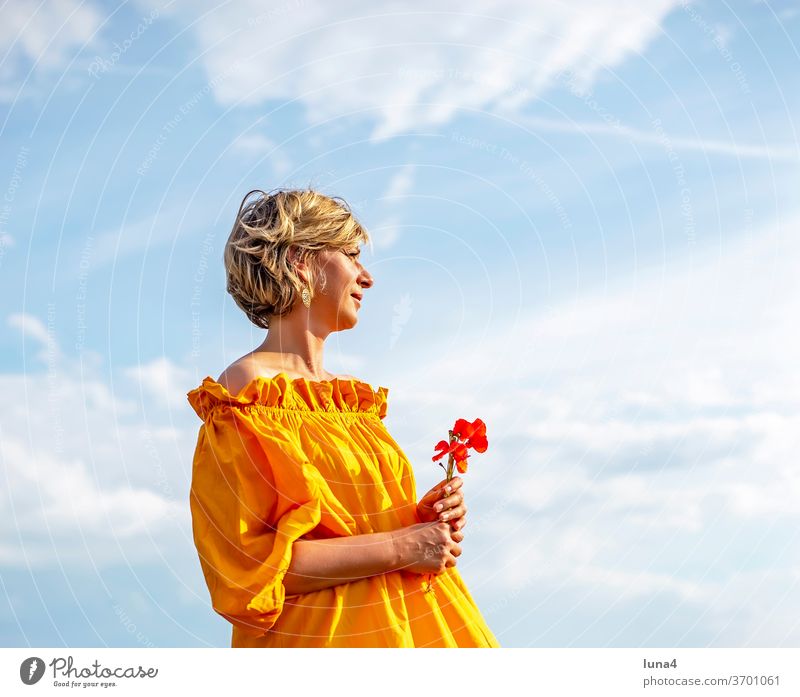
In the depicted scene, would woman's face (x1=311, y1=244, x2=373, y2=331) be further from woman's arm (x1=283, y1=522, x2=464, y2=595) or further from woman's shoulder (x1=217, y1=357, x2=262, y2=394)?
woman's arm (x1=283, y1=522, x2=464, y2=595)

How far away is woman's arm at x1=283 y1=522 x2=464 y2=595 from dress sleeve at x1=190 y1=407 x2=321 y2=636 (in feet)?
0.28

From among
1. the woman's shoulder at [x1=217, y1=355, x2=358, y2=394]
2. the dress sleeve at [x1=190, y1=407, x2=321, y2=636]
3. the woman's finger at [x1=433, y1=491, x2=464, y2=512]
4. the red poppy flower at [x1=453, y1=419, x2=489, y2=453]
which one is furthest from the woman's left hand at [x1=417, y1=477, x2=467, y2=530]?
the woman's shoulder at [x1=217, y1=355, x2=358, y2=394]

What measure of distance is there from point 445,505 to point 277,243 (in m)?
1.59

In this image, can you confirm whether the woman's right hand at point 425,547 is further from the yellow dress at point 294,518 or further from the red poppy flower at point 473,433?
the red poppy flower at point 473,433

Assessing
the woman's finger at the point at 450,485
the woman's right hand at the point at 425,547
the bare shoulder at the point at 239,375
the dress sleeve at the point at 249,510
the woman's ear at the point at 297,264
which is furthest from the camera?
the woman's ear at the point at 297,264

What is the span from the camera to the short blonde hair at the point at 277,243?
4.65 metres

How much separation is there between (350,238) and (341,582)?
179 cm

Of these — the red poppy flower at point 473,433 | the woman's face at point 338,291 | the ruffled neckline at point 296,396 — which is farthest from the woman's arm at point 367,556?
the woman's face at point 338,291

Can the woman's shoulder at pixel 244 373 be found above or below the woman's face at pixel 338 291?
below

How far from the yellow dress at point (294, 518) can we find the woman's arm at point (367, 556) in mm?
73

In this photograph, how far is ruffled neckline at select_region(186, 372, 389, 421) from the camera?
4.36 m
